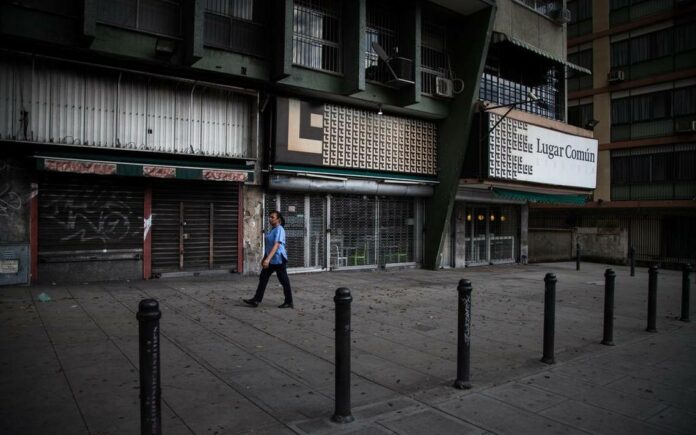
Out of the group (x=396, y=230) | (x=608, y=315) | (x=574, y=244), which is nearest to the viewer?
(x=608, y=315)

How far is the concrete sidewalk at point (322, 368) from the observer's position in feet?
13.3

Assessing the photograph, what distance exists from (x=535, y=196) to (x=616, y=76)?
14.0 metres

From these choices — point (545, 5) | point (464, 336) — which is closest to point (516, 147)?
point (545, 5)

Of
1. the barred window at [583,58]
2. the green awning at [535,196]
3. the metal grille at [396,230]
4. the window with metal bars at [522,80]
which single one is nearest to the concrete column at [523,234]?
the green awning at [535,196]

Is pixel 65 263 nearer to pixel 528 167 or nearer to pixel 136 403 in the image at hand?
pixel 136 403

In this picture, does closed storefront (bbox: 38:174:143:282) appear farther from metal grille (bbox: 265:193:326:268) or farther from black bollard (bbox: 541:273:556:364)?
black bollard (bbox: 541:273:556:364)

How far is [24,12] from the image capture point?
9234mm

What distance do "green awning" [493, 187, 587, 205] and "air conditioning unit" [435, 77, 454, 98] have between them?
3.69 metres

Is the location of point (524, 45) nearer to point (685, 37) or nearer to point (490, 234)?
point (490, 234)

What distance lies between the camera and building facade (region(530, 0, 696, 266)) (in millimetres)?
24359

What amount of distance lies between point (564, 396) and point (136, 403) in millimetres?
4083

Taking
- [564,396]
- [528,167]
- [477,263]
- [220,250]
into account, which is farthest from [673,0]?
[564,396]

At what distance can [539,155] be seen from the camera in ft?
58.4

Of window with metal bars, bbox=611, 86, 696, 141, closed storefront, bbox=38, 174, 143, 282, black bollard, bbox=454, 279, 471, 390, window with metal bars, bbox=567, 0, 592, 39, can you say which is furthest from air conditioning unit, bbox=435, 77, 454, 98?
window with metal bars, bbox=567, 0, 592, 39
